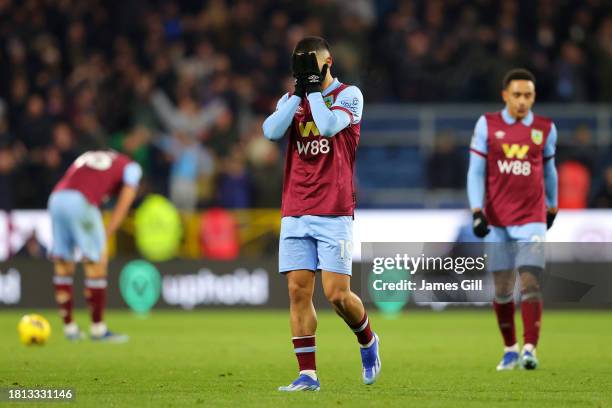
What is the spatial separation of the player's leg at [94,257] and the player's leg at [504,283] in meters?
4.82

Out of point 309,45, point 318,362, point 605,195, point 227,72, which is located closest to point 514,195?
point 318,362

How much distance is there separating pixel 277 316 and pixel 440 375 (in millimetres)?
8554

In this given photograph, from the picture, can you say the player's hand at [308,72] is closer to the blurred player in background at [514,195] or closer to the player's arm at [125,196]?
the blurred player in background at [514,195]

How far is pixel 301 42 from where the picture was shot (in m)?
8.91

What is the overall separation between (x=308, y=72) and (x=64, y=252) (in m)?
6.73

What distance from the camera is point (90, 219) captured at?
573 inches


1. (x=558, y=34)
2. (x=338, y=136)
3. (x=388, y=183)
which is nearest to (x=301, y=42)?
(x=338, y=136)

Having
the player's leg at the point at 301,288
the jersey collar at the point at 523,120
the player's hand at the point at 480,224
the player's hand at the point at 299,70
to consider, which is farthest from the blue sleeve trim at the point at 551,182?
the player's hand at the point at 299,70

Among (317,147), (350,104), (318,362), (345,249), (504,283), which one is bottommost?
(318,362)

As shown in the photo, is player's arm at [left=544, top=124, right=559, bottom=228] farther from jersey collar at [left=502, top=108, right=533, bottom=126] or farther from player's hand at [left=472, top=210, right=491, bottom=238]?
player's hand at [left=472, top=210, right=491, bottom=238]

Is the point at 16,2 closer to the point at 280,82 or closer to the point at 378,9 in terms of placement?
the point at 280,82

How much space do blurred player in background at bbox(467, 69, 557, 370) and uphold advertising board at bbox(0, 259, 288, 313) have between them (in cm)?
865

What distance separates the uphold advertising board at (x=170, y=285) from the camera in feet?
64.9

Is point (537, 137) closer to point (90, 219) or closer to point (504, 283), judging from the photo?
point (504, 283)
